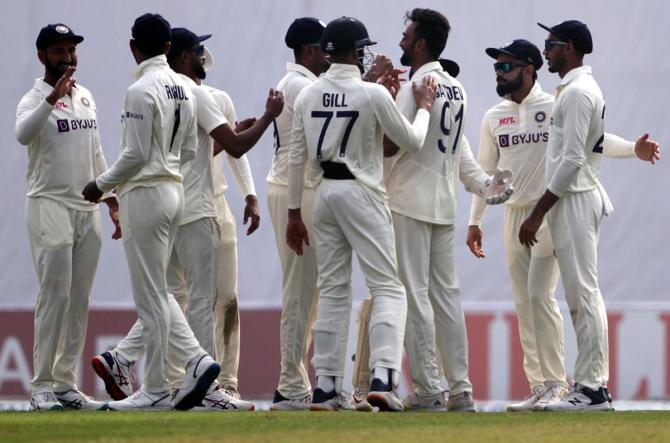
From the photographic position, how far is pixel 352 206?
288 inches

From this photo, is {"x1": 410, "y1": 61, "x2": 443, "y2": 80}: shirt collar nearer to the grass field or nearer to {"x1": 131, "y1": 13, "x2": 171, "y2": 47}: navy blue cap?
{"x1": 131, "y1": 13, "x2": 171, "y2": 47}: navy blue cap

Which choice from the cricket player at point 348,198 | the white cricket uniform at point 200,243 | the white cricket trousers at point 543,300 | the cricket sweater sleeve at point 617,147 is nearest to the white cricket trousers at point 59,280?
the white cricket uniform at point 200,243

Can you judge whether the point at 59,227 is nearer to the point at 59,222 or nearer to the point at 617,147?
the point at 59,222

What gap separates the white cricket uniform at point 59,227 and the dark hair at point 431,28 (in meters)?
1.60

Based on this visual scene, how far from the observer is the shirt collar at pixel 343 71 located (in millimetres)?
7375

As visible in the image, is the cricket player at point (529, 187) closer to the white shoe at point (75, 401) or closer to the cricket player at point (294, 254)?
the cricket player at point (294, 254)

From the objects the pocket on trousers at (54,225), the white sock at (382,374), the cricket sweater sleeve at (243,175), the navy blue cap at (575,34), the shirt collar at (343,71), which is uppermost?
the navy blue cap at (575,34)

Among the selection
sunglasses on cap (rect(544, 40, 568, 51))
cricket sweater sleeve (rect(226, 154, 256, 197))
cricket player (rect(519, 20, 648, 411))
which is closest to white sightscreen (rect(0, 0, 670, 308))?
cricket sweater sleeve (rect(226, 154, 256, 197))

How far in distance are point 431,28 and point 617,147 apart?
51.5 inches

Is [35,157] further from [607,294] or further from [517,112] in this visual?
[607,294]

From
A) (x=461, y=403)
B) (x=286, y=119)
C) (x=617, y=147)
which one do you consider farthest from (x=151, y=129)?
(x=617, y=147)

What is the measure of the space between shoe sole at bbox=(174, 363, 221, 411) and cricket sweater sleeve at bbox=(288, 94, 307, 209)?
0.80m

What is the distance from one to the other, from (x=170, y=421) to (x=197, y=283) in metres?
1.18

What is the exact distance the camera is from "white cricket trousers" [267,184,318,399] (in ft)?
26.4
